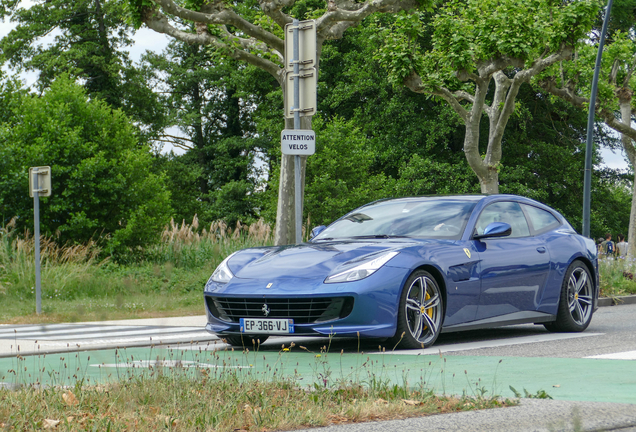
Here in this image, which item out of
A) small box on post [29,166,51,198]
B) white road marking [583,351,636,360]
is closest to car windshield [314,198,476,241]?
white road marking [583,351,636,360]

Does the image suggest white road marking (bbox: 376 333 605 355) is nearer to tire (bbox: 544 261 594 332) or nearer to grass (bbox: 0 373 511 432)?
tire (bbox: 544 261 594 332)

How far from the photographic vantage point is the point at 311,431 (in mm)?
3957

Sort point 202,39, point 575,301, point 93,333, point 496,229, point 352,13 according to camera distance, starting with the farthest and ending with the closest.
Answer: point 202,39, point 352,13, point 93,333, point 575,301, point 496,229

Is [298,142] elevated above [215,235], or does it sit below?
above

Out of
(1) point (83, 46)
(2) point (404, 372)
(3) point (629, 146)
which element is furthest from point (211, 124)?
(2) point (404, 372)

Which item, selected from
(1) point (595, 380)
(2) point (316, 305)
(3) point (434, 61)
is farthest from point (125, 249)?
(1) point (595, 380)

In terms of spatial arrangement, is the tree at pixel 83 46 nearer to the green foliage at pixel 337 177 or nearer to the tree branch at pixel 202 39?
the green foliage at pixel 337 177

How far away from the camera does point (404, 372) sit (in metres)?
5.92

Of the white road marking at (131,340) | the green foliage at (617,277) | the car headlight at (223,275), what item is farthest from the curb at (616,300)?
the car headlight at (223,275)

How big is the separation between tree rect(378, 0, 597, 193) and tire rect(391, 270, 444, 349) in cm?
1166

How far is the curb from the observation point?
1573 cm

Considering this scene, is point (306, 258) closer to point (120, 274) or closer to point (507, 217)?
point (507, 217)

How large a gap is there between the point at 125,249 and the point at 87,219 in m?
1.17

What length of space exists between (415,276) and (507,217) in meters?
2.08
